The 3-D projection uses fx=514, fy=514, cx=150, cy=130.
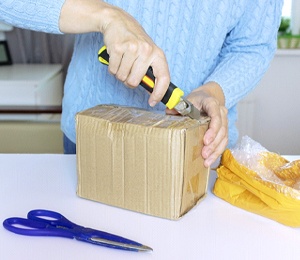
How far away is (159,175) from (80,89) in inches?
18.3

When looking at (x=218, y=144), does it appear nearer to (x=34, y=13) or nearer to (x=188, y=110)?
(x=188, y=110)

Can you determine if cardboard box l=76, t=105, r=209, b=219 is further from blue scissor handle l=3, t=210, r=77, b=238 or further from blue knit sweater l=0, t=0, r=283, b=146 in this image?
blue knit sweater l=0, t=0, r=283, b=146

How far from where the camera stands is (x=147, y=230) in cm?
81

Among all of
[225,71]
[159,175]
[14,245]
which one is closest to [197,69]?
[225,71]

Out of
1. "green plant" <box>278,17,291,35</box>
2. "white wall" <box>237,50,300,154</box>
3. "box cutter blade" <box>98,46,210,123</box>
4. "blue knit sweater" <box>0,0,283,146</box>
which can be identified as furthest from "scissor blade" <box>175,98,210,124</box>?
"green plant" <box>278,17,291,35</box>

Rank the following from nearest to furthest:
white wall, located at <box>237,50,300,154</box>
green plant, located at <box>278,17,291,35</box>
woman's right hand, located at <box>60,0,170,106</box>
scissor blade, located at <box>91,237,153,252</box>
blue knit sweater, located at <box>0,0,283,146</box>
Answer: scissor blade, located at <box>91,237,153,252</box>, woman's right hand, located at <box>60,0,170,106</box>, blue knit sweater, located at <box>0,0,283,146</box>, white wall, located at <box>237,50,300,154</box>, green plant, located at <box>278,17,291,35</box>

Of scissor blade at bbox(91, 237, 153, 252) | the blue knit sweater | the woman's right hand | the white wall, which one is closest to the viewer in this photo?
scissor blade at bbox(91, 237, 153, 252)

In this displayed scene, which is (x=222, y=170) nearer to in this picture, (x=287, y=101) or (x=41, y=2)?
(x=41, y=2)

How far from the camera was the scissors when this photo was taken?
74cm

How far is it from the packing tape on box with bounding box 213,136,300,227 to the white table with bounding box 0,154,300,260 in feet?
0.06

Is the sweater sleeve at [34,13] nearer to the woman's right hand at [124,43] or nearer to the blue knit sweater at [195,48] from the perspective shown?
the woman's right hand at [124,43]

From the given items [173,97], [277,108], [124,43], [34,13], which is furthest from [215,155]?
[277,108]

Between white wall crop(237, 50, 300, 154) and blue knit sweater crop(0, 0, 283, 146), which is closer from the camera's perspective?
blue knit sweater crop(0, 0, 283, 146)

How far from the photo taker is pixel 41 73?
268 cm
